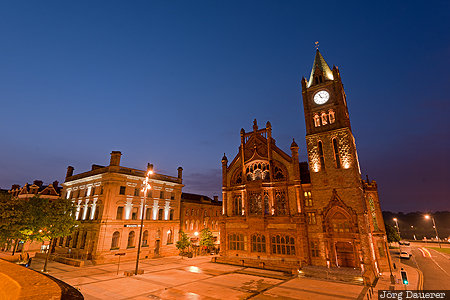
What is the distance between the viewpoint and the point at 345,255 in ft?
93.6

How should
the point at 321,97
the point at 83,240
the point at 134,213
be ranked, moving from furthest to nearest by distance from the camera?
1. the point at 134,213
2. the point at 83,240
3. the point at 321,97

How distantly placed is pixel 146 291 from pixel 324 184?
2515 cm

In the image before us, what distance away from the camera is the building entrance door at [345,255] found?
1108 inches

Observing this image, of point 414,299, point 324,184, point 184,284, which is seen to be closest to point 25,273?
point 184,284

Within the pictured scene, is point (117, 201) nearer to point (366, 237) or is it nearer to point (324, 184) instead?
point (324, 184)

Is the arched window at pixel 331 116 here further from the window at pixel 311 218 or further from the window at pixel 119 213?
the window at pixel 119 213

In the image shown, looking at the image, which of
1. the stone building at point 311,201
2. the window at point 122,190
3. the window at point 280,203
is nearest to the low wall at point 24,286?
the stone building at point 311,201

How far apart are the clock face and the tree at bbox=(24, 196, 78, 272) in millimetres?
41920

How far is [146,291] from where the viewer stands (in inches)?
810

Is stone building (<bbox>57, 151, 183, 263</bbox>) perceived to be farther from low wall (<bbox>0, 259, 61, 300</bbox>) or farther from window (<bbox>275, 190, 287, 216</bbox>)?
low wall (<bbox>0, 259, 61, 300</bbox>)

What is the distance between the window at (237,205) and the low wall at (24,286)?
30810 mm

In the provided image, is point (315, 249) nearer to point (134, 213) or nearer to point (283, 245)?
point (283, 245)

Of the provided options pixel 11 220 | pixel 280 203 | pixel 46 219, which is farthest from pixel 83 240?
pixel 280 203

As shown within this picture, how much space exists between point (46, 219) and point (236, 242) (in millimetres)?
27561
